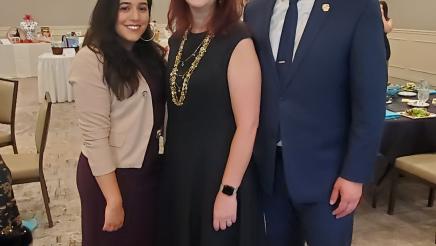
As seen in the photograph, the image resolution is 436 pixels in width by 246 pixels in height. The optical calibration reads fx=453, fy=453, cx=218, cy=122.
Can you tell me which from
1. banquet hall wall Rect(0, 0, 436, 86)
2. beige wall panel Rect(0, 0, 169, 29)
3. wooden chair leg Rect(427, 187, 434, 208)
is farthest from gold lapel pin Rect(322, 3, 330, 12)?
beige wall panel Rect(0, 0, 169, 29)

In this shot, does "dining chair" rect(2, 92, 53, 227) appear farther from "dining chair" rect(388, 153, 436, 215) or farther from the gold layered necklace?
"dining chair" rect(388, 153, 436, 215)

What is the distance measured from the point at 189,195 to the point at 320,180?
42cm

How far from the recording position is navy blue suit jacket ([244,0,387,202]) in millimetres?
1223

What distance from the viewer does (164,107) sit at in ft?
5.01

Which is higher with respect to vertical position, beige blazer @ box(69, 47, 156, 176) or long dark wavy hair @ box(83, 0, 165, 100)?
long dark wavy hair @ box(83, 0, 165, 100)

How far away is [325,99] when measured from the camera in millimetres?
1302

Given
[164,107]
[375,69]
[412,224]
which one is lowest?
[412,224]

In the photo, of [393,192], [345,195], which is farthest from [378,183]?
[345,195]

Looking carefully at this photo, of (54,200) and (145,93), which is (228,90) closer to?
(145,93)

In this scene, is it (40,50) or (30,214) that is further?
(40,50)

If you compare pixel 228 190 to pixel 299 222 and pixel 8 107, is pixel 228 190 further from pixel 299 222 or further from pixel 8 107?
pixel 8 107

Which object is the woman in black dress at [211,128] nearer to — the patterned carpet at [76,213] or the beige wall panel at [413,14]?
the patterned carpet at [76,213]

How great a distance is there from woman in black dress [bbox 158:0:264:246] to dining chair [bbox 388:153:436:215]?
5.36ft

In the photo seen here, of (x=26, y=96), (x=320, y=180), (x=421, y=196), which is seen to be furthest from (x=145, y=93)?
(x=26, y=96)
